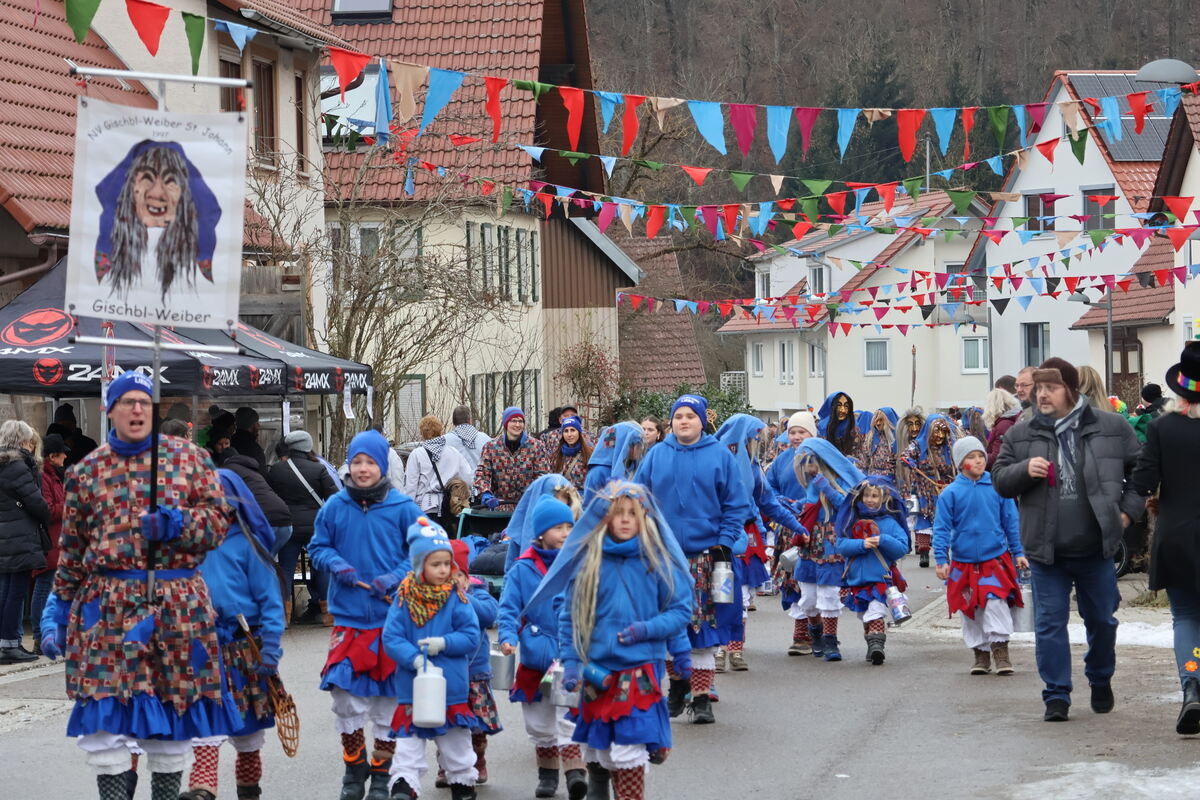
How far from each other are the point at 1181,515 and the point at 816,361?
6052 cm

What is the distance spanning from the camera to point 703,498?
10648 millimetres

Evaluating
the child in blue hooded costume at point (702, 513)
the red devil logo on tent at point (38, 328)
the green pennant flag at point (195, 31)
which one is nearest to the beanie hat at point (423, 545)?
the child in blue hooded costume at point (702, 513)

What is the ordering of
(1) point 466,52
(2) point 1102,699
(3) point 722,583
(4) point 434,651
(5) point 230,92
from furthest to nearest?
(1) point 466,52, (5) point 230,92, (3) point 722,583, (2) point 1102,699, (4) point 434,651

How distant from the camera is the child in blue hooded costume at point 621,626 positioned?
7.38 metres

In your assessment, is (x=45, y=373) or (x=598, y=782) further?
(x=45, y=373)

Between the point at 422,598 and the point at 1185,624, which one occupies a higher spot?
the point at 422,598

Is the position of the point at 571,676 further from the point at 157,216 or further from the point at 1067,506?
the point at 1067,506

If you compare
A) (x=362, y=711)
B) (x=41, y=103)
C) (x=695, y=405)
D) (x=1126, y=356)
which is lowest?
(x=362, y=711)

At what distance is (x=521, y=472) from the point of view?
51.0 ft

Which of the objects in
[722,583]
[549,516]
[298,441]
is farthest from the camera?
[298,441]

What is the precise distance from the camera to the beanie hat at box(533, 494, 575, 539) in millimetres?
8672

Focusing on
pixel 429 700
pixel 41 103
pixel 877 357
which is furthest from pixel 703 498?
pixel 877 357

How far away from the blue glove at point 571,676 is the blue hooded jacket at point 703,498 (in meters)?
3.21

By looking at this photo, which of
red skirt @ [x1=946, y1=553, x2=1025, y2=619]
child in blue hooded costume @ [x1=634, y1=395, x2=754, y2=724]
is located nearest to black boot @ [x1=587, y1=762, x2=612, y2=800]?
child in blue hooded costume @ [x1=634, y1=395, x2=754, y2=724]
